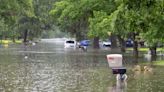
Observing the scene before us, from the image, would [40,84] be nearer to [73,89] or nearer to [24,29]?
[73,89]

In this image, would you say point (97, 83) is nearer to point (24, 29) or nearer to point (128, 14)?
point (128, 14)

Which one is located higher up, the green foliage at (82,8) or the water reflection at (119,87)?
the green foliage at (82,8)

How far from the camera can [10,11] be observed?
67.3 meters

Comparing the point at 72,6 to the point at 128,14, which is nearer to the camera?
the point at 128,14

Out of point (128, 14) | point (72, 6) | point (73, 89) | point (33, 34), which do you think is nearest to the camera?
point (128, 14)

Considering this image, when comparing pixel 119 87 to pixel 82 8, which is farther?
pixel 82 8

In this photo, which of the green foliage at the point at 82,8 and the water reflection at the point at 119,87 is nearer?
the water reflection at the point at 119,87

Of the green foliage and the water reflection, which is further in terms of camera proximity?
the green foliage

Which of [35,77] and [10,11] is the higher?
[10,11]

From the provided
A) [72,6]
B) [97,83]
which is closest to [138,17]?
[97,83]

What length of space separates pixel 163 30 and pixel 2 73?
30.0 ft

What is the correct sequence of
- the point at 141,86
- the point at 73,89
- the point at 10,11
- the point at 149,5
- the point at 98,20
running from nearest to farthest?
the point at 149,5 → the point at 73,89 → the point at 141,86 → the point at 98,20 → the point at 10,11

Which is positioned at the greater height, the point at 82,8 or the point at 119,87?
the point at 82,8

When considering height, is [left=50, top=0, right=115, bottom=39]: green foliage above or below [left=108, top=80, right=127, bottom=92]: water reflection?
above
